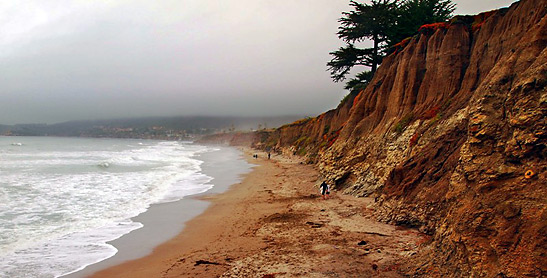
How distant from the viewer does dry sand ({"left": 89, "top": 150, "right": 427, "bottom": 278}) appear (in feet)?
27.3

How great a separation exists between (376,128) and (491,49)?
8091mm

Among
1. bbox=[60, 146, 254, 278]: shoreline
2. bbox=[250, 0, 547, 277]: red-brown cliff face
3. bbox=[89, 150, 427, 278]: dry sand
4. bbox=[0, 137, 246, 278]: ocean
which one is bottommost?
bbox=[60, 146, 254, 278]: shoreline

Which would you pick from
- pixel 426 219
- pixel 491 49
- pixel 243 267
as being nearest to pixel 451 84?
pixel 491 49

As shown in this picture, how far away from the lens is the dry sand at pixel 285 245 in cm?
833

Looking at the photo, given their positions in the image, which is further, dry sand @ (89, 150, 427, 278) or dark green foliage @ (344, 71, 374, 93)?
dark green foliage @ (344, 71, 374, 93)

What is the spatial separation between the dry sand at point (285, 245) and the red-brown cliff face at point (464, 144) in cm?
107

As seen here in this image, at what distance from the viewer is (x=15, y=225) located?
13484 millimetres

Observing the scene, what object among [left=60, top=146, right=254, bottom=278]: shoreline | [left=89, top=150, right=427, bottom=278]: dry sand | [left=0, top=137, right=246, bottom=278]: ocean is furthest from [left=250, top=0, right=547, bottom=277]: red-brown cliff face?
[left=0, top=137, right=246, bottom=278]: ocean

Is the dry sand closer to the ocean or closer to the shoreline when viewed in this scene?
the shoreline

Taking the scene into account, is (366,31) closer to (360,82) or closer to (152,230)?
(360,82)

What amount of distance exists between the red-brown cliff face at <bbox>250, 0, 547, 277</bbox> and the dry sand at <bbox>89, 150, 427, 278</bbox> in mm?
1073

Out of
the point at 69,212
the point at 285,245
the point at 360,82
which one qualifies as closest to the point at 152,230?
the point at 69,212

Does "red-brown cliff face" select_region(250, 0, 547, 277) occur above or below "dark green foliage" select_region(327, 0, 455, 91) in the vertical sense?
below

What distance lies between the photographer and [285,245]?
10.3 m
